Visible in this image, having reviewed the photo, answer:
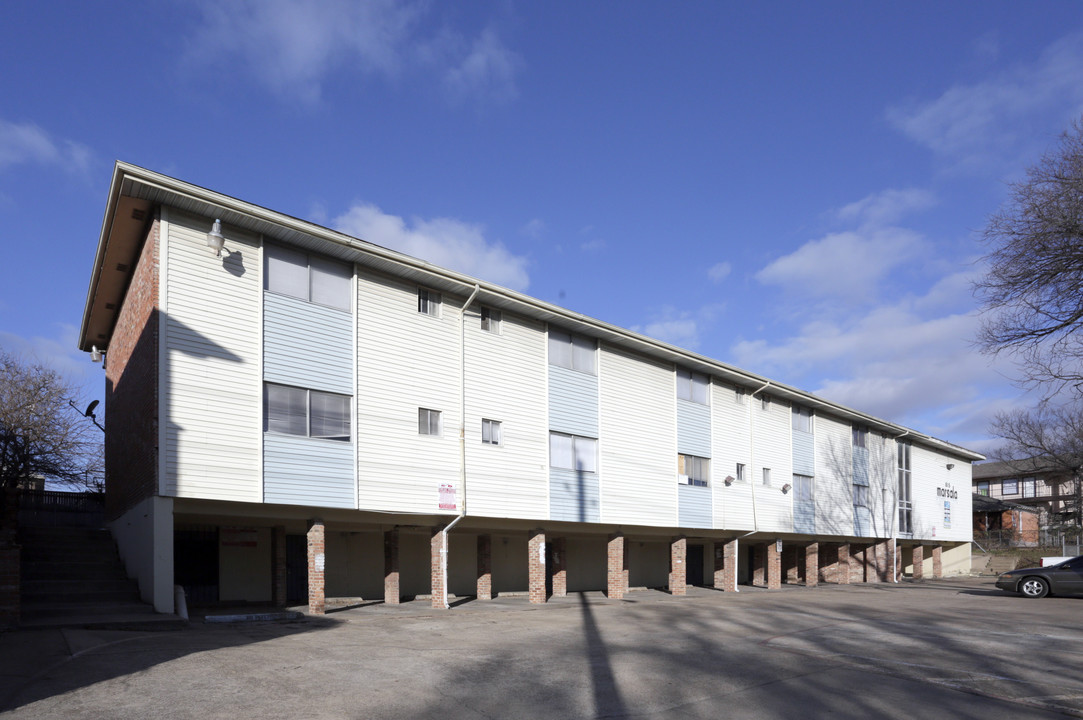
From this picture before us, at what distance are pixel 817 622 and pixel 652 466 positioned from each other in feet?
31.5

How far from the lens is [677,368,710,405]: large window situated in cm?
2759

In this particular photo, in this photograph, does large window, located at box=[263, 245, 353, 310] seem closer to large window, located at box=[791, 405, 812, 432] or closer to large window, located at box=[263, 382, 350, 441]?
large window, located at box=[263, 382, 350, 441]

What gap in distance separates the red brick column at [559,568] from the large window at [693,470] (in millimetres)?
4473

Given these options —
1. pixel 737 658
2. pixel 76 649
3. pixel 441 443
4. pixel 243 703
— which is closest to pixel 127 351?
pixel 441 443

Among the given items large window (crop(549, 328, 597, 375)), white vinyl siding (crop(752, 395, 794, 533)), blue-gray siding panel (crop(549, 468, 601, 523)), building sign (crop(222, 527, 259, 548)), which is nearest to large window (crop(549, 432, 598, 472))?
blue-gray siding panel (crop(549, 468, 601, 523))

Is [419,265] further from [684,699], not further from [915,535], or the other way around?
[915,535]

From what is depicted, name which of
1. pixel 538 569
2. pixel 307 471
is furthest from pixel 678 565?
pixel 307 471

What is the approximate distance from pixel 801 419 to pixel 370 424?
21783 millimetres

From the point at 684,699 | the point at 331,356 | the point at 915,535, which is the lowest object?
the point at 915,535

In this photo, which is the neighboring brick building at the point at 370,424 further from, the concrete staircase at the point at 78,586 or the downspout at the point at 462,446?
the concrete staircase at the point at 78,586

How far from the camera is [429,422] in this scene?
1948 cm

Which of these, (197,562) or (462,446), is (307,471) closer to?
Answer: (462,446)

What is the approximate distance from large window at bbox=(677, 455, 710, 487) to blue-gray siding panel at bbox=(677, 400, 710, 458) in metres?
0.20

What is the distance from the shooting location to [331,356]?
1762cm
